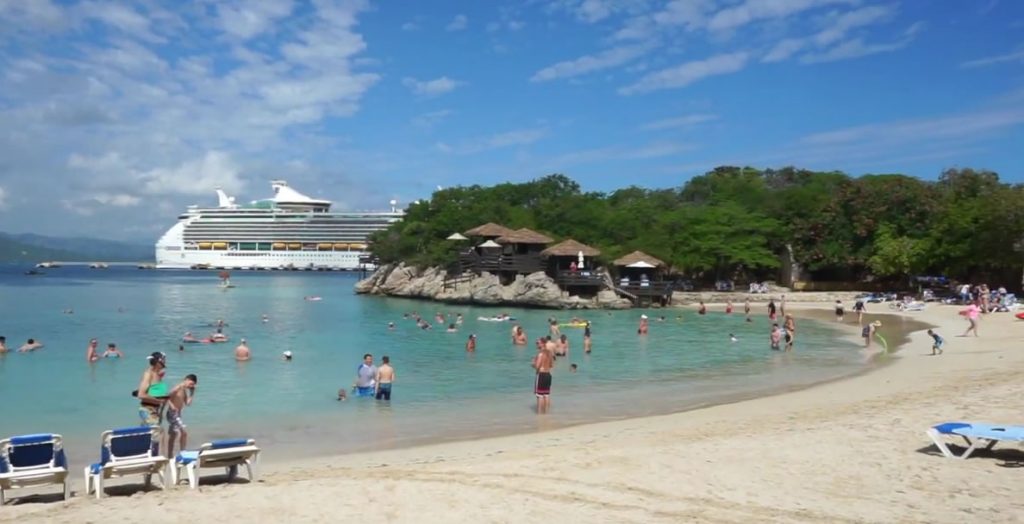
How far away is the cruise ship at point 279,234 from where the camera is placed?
106 m

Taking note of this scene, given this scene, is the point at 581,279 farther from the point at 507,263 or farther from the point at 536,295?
the point at 507,263

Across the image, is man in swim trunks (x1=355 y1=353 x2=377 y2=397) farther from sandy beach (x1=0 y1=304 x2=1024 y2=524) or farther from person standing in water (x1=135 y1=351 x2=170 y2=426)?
person standing in water (x1=135 y1=351 x2=170 y2=426)

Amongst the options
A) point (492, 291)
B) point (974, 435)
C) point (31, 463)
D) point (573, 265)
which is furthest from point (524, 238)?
point (31, 463)

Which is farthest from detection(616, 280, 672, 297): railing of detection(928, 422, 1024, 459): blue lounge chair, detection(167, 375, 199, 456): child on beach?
detection(167, 375, 199, 456): child on beach

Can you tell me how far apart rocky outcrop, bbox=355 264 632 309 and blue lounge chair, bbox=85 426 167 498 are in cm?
3521

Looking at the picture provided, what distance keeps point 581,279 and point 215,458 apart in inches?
1427

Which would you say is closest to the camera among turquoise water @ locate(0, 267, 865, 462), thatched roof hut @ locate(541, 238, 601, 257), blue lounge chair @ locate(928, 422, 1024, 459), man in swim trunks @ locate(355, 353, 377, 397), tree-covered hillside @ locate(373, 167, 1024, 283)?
blue lounge chair @ locate(928, 422, 1024, 459)

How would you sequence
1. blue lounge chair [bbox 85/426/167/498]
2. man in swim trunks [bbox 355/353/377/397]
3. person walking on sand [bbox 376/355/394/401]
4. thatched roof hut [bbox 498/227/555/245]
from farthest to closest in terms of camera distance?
1. thatched roof hut [bbox 498/227/555/245]
2. man in swim trunks [bbox 355/353/377/397]
3. person walking on sand [bbox 376/355/394/401]
4. blue lounge chair [bbox 85/426/167/498]

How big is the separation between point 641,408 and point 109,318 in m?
30.6

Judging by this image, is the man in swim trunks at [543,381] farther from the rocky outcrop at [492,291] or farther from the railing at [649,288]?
the railing at [649,288]

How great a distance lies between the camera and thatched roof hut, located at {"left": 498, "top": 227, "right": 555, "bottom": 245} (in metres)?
44.5

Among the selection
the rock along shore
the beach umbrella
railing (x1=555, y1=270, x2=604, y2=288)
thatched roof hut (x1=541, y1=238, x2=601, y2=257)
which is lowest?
the rock along shore

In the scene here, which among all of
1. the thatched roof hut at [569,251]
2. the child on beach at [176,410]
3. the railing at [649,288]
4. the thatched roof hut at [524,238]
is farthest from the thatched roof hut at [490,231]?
the child on beach at [176,410]

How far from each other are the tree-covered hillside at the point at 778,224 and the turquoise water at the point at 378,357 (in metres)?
12.5
